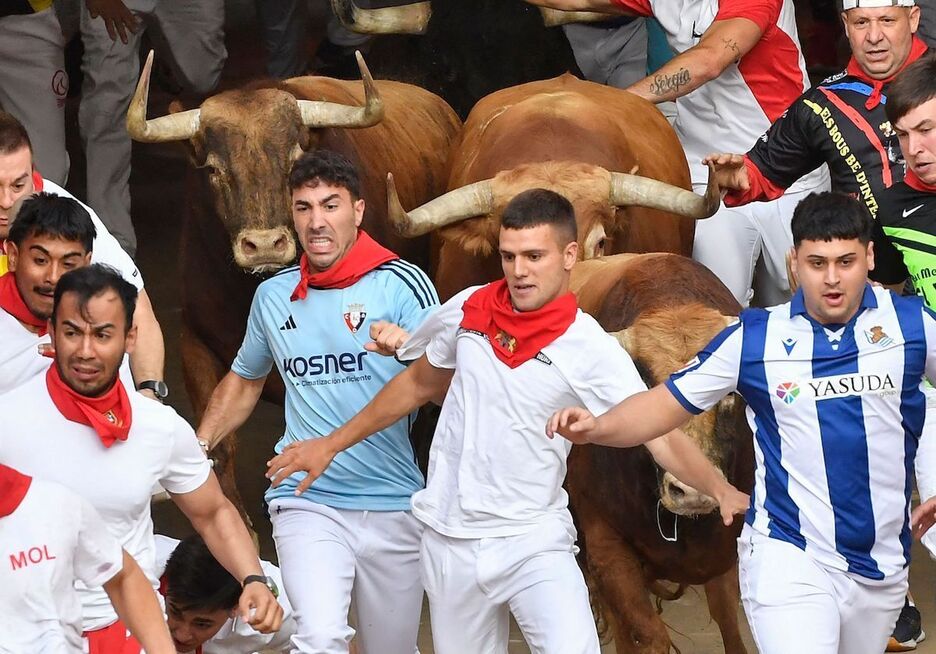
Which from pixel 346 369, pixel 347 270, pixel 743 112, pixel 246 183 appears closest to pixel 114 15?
pixel 246 183

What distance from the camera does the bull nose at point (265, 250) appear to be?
816cm

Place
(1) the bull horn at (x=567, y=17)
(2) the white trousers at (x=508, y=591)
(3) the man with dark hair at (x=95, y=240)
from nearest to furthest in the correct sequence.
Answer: (2) the white trousers at (x=508, y=591), (3) the man with dark hair at (x=95, y=240), (1) the bull horn at (x=567, y=17)

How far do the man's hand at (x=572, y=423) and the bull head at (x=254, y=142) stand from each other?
9.93ft

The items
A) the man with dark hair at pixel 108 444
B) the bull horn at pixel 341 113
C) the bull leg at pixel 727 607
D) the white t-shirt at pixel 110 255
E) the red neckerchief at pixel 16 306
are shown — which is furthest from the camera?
the bull horn at pixel 341 113

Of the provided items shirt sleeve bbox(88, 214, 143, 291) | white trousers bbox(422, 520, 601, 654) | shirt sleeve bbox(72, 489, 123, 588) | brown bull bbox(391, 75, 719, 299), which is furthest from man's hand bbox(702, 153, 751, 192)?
shirt sleeve bbox(72, 489, 123, 588)

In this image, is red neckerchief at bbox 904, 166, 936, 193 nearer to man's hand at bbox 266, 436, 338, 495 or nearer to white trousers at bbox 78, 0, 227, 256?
man's hand at bbox 266, 436, 338, 495

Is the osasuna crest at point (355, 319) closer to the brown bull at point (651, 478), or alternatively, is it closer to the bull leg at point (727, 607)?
the brown bull at point (651, 478)

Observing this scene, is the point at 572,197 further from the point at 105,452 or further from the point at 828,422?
the point at 105,452

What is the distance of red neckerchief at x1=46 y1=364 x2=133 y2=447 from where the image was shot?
16.7ft

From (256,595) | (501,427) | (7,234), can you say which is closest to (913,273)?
(501,427)

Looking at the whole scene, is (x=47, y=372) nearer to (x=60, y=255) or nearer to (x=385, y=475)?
(x=60, y=255)

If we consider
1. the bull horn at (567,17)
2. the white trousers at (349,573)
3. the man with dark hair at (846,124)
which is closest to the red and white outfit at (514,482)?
the white trousers at (349,573)

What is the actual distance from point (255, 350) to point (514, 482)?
1182 millimetres

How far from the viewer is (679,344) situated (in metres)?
6.79
